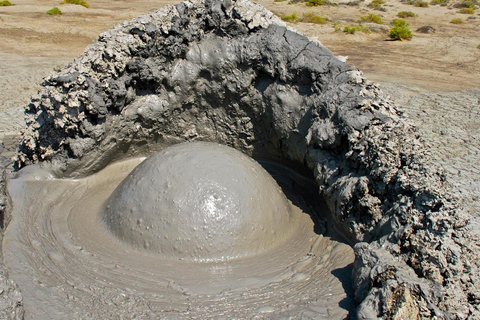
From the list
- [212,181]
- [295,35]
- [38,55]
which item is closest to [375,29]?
[38,55]

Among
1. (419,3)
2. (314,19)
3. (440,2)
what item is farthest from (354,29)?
(440,2)

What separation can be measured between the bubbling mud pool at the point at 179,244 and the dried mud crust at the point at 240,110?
0.25 m

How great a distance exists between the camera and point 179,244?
9.19 ft

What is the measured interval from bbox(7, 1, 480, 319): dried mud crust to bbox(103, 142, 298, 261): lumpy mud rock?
1.36ft

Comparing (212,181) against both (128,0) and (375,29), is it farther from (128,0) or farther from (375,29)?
(128,0)

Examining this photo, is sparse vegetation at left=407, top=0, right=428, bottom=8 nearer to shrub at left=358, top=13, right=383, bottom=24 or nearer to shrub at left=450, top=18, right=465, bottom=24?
shrub at left=450, top=18, right=465, bottom=24

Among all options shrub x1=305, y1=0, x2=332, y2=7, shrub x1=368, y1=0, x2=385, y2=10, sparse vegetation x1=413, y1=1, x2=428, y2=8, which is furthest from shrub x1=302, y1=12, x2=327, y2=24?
sparse vegetation x1=413, y1=1, x2=428, y2=8

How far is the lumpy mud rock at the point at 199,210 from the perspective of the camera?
9.24 feet

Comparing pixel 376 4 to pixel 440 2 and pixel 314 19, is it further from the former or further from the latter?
pixel 314 19

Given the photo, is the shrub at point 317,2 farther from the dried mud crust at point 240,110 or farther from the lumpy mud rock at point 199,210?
the lumpy mud rock at point 199,210

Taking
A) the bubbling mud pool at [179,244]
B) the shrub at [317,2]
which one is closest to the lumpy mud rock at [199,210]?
the bubbling mud pool at [179,244]

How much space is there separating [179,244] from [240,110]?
45.6 inches

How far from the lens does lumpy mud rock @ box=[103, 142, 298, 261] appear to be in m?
2.82

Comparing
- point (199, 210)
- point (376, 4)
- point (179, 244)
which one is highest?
point (199, 210)
